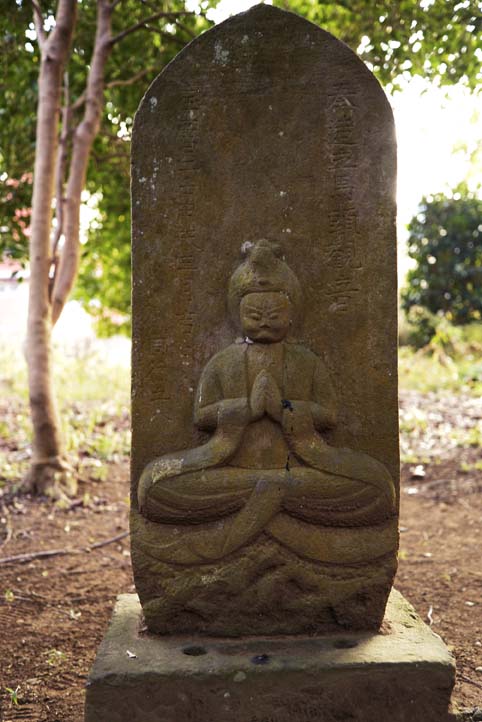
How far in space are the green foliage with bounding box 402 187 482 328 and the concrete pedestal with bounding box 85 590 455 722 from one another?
28.3 feet

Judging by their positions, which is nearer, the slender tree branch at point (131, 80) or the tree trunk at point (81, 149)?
the tree trunk at point (81, 149)

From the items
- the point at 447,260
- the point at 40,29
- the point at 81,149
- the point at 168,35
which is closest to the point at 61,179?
the point at 81,149

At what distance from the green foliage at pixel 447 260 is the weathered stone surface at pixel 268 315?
828cm

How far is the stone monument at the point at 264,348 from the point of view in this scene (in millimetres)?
2346

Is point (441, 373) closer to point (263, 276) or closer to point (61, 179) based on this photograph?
point (61, 179)

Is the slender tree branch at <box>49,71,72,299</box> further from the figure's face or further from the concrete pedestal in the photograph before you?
the concrete pedestal

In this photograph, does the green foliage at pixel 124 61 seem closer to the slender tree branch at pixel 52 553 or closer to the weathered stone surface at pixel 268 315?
the weathered stone surface at pixel 268 315

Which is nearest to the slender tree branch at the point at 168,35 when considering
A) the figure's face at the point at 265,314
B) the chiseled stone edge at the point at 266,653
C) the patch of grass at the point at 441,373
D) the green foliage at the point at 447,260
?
the figure's face at the point at 265,314

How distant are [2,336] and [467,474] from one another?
29.7 feet

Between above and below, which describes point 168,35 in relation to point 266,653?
above

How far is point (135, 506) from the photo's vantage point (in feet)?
7.88

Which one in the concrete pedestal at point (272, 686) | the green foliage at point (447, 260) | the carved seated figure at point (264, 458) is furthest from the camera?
the green foliage at point (447, 260)

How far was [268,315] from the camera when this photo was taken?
2.36 metres

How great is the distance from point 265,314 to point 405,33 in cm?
276
